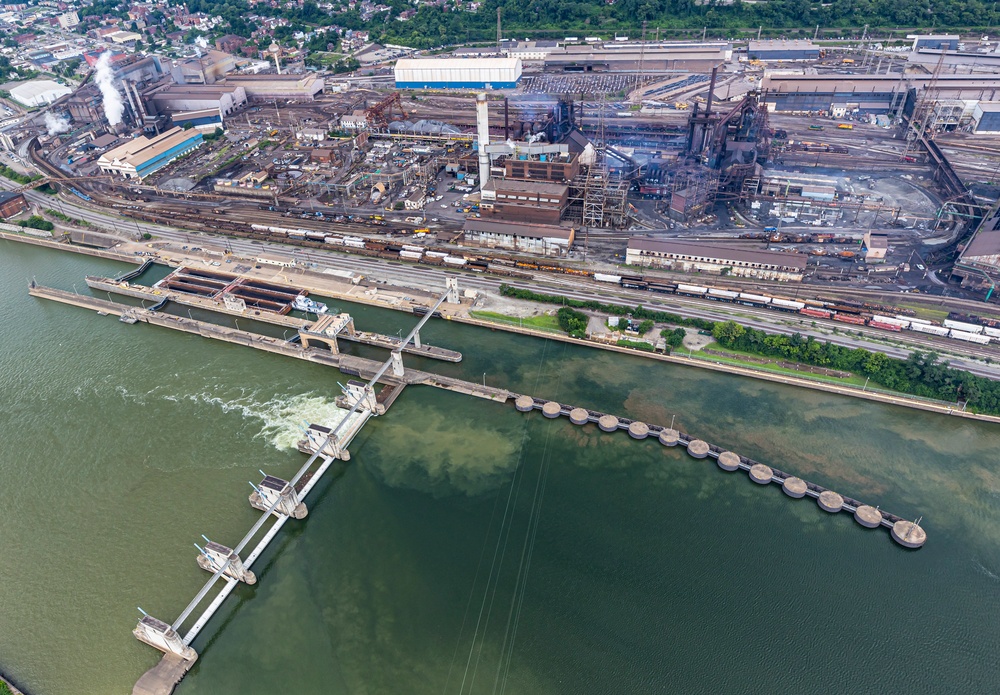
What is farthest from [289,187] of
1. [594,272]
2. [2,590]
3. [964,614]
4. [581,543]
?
[964,614]

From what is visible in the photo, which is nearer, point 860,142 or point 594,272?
point 594,272

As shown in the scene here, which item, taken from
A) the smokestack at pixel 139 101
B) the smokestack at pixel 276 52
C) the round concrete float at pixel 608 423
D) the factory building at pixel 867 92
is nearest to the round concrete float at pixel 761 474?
the round concrete float at pixel 608 423

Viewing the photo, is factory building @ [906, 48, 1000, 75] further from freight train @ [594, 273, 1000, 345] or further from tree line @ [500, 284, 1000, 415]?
tree line @ [500, 284, 1000, 415]

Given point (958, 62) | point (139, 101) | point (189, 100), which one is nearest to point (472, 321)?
point (189, 100)

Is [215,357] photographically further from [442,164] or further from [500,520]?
[442,164]

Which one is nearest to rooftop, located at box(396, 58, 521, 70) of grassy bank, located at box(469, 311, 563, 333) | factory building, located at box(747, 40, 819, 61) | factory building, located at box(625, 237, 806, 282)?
factory building, located at box(747, 40, 819, 61)

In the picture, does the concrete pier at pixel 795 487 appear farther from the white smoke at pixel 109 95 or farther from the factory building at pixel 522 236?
the white smoke at pixel 109 95

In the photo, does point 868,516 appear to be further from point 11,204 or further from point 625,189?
point 11,204
